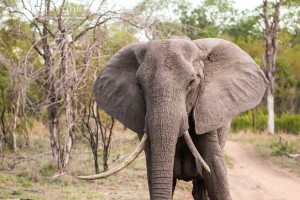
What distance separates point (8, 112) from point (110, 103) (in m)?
12.8

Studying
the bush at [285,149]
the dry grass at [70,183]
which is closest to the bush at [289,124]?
the bush at [285,149]

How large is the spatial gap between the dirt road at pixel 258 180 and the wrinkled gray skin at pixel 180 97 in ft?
11.2

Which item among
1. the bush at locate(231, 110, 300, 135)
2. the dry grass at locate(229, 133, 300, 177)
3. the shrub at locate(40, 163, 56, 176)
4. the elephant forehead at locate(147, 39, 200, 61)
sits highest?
the elephant forehead at locate(147, 39, 200, 61)

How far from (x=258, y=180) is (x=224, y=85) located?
21.1 feet

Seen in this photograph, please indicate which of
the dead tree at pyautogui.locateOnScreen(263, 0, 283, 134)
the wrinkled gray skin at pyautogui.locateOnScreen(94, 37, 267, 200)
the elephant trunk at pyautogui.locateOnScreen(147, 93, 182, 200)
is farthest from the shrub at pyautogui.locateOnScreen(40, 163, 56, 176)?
the dead tree at pyautogui.locateOnScreen(263, 0, 283, 134)

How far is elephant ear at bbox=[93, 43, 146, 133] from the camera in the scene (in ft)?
21.9

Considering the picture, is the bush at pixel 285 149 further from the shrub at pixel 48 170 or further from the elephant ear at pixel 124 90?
the elephant ear at pixel 124 90

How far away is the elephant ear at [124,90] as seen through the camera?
668 centimetres

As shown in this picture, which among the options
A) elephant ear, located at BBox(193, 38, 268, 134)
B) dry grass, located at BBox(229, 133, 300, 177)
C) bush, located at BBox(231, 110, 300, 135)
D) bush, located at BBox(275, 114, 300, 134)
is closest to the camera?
elephant ear, located at BBox(193, 38, 268, 134)

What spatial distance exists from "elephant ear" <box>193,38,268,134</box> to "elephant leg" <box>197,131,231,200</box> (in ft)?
0.88

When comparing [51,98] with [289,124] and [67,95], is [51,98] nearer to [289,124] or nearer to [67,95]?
[67,95]

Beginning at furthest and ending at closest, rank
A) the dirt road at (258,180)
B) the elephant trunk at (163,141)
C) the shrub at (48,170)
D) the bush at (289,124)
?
the bush at (289,124) < the shrub at (48,170) < the dirt road at (258,180) < the elephant trunk at (163,141)

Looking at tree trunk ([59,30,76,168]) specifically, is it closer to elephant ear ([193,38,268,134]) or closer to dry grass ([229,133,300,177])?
elephant ear ([193,38,268,134])

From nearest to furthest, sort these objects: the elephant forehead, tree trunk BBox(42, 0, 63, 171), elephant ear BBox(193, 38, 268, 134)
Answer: the elephant forehead, elephant ear BBox(193, 38, 268, 134), tree trunk BBox(42, 0, 63, 171)
